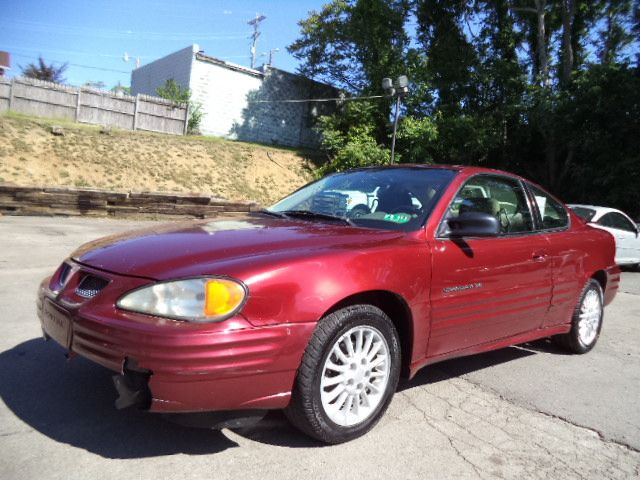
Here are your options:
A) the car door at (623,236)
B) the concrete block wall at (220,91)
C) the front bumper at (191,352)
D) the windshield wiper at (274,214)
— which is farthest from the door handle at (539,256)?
the concrete block wall at (220,91)

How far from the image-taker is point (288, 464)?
258cm

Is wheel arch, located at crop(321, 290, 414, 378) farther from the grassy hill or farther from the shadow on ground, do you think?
the grassy hill

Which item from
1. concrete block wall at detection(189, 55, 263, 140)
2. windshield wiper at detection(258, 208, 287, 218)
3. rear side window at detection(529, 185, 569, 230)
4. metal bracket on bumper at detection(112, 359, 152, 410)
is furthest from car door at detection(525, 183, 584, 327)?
concrete block wall at detection(189, 55, 263, 140)

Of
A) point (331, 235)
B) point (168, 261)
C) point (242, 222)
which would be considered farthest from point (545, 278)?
point (168, 261)

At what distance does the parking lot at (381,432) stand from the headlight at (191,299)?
0.72 meters

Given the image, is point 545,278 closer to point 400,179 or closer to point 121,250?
point 400,179

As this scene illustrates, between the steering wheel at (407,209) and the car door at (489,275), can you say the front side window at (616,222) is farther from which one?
the steering wheel at (407,209)

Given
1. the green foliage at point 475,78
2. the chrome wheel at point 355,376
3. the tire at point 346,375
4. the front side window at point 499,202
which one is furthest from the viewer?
the green foliage at point 475,78

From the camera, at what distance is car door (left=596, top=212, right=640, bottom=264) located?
35.7ft

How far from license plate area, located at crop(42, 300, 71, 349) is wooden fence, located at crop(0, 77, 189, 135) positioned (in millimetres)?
19292

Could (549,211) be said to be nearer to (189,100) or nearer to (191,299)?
(191,299)

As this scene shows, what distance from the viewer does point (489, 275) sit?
3.56 m

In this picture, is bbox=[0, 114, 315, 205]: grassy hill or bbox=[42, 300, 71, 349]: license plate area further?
bbox=[0, 114, 315, 205]: grassy hill

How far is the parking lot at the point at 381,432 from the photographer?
2.53 metres
